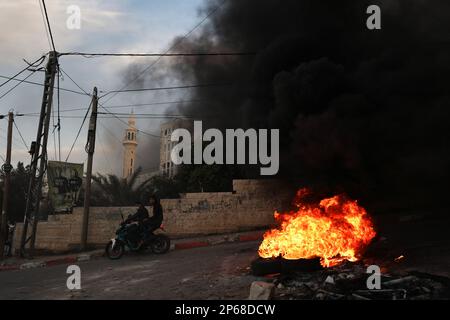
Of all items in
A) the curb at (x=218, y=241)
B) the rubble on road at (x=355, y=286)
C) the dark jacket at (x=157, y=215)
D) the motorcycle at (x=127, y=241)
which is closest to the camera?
the rubble on road at (x=355, y=286)

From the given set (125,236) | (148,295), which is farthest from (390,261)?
(125,236)

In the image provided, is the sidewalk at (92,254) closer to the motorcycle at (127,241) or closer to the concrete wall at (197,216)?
the concrete wall at (197,216)

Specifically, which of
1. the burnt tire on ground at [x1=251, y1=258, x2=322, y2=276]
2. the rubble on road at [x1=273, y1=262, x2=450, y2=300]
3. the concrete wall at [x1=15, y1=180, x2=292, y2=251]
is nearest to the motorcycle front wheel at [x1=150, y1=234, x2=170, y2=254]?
the concrete wall at [x1=15, y1=180, x2=292, y2=251]

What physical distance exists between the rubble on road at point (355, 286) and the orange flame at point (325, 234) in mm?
1096

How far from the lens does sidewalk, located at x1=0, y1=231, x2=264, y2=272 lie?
13070 mm

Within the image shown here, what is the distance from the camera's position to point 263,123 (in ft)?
42.7

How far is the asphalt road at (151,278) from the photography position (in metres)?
7.72

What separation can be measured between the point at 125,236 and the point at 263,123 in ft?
18.5

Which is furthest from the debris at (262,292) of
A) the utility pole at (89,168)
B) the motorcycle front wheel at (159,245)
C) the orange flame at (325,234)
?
the utility pole at (89,168)

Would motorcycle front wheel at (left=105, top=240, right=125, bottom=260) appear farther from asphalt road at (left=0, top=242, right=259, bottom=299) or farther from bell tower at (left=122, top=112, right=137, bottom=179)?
bell tower at (left=122, top=112, right=137, bottom=179)

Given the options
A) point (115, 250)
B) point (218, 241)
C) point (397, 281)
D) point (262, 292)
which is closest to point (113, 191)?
point (218, 241)

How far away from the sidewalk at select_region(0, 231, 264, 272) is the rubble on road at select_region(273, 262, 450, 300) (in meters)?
6.74

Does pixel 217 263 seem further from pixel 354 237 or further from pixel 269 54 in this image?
pixel 269 54

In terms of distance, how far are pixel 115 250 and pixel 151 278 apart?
344 centimetres
